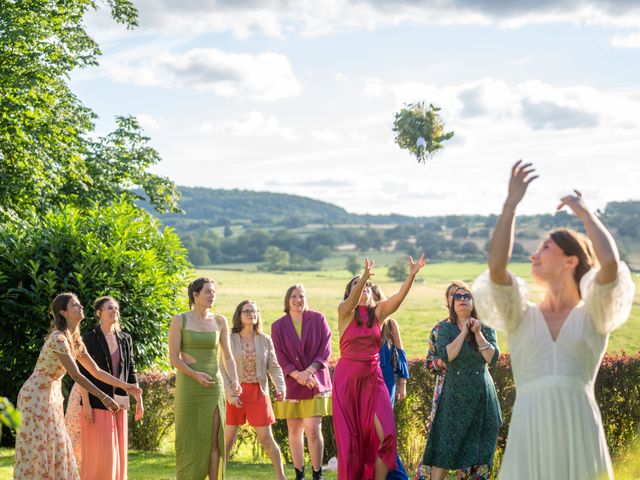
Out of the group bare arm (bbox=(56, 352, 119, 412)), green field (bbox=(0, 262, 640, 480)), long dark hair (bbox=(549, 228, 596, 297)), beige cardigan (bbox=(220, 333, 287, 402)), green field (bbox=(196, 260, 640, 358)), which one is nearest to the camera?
long dark hair (bbox=(549, 228, 596, 297))

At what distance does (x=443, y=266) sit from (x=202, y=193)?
5317 cm

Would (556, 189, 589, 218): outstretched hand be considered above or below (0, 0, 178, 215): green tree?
below

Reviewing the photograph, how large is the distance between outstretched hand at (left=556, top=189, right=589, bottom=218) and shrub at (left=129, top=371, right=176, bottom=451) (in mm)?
10415

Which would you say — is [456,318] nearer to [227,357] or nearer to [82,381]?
[227,357]

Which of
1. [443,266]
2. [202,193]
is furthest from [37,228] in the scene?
[202,193]

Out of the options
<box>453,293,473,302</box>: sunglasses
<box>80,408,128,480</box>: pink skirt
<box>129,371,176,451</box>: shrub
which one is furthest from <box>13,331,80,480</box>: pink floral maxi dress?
<box>129,371,176,451</box>: shrub

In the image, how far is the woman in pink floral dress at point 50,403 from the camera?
9.19m

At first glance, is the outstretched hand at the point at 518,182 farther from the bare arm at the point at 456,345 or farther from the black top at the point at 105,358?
the black top at the point at 105,358

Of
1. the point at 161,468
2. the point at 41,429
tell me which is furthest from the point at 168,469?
the point at 41,429

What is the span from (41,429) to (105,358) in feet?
3.37

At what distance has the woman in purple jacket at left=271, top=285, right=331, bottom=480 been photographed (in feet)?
36.9

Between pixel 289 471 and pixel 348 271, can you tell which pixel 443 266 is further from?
pixel 289 471

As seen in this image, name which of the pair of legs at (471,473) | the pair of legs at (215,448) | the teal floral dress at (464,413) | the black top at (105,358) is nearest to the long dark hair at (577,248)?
the teal floral dress at (464,413)

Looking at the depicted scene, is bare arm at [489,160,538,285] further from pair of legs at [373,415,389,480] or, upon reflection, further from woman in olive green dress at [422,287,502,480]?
pair of legs at [373,415,389,480]
